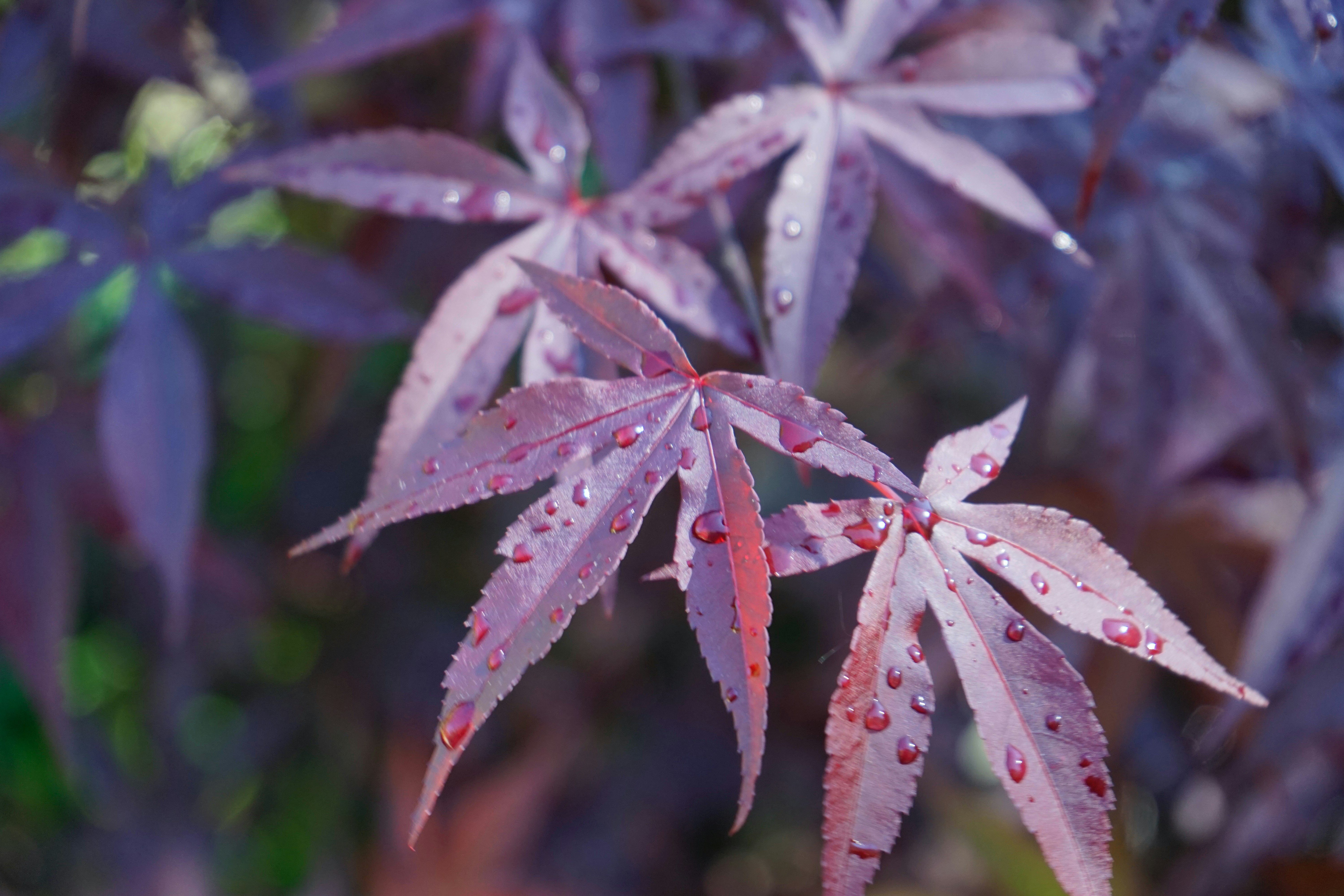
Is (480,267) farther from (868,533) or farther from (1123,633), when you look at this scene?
(1123,633)

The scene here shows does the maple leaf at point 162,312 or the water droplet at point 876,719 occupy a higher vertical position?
the water droplet at point 876,719

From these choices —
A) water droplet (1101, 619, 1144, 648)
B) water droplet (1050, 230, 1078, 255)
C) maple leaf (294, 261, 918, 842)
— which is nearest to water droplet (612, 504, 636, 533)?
maple leaf (294, 261, 918, 842)

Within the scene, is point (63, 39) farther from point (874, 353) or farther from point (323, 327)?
point (874, 353)

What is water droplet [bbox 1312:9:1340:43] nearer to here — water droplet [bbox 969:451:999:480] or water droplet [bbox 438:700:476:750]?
water droplet [bbox 969:451:999:480]

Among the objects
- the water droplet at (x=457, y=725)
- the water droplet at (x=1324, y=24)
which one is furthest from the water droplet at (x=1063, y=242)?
the water droplet at (x=457, y=725)

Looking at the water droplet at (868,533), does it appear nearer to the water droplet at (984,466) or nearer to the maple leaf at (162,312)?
the water droplet at (984,466)

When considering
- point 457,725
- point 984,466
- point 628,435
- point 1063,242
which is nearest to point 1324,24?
point 1063,242

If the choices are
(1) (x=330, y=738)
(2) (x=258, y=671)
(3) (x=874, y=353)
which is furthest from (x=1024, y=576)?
(2) (x=258, y=671)
